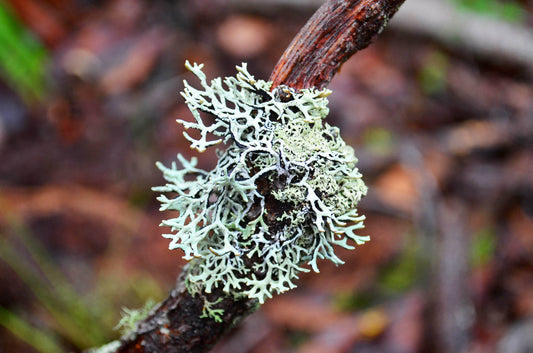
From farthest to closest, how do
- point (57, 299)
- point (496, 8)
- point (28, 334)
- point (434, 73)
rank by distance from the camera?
point (496, 8)
point (434, 73)
point (57, 299)
point (28, 334)

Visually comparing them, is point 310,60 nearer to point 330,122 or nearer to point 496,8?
point 330,122

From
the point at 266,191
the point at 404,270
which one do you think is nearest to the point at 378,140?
the point at 404,270

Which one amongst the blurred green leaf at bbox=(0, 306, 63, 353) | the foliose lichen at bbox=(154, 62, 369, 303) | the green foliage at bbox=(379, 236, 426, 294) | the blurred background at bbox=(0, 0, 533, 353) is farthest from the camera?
the green foliage at bbox=(379, 236, 426, 294)

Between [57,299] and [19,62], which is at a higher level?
[19,62]

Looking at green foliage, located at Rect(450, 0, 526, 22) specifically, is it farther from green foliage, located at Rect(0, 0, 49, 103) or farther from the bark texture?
the bark texture

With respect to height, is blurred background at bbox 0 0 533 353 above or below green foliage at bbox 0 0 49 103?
below

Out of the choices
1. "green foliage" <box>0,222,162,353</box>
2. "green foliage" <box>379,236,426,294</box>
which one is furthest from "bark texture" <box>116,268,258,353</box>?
"green foliage" <box>379,236,426,294</box>
